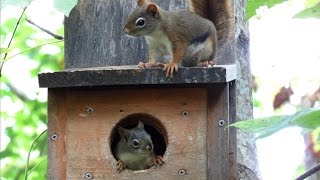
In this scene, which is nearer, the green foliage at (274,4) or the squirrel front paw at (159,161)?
the green foliage at (274,4)

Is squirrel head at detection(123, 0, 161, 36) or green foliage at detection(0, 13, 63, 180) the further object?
green foliage at detection(0, 13, 63, 180)

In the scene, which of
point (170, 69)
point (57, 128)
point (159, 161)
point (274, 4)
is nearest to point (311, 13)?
point (274, 4)

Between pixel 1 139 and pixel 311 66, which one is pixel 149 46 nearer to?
pixel 311 66

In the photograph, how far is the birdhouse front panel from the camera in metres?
2.57

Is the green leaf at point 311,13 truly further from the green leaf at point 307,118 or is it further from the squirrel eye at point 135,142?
the squirrel eye at point 135,142

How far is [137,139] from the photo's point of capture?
9.59 ft

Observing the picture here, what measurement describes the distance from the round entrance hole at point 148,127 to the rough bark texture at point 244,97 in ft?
1.03

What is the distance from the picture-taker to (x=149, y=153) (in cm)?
290

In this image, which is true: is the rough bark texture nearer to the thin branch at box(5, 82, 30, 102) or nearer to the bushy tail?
the bushy tail

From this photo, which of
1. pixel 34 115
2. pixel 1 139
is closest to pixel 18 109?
pixel 34 115

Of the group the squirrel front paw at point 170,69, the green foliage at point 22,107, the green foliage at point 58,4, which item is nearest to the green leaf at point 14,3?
the green foliage at point 58,4

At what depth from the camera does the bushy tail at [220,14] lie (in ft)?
9.62

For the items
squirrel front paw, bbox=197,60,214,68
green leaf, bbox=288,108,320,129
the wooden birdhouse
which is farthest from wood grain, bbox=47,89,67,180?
green leaf, bbox=288,108,320,129

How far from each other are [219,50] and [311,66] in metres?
1.12
